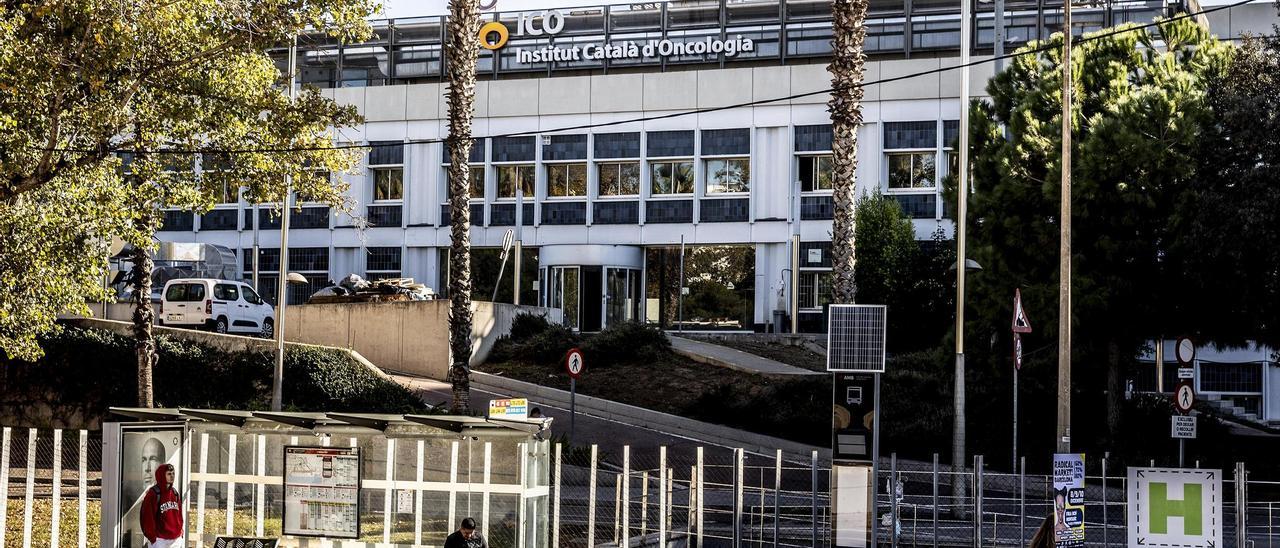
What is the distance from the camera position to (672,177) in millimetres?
52906

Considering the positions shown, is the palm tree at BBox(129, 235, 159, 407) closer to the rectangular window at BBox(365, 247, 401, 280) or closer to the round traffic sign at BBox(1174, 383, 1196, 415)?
the round traffic sign at BBox(1174, 383, 1196, 415)

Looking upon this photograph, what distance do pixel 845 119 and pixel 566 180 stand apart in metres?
28.4

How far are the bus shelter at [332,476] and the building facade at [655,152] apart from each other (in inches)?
1380

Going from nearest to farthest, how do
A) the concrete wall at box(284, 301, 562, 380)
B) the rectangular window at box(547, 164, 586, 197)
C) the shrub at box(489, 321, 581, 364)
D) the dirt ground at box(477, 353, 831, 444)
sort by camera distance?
the dirt ground at box(477, 353, 831, 444) < the concrete wall at box(284, 301, 562, 380) < the shrub at box(489, 321, 581, 364) < the rectangular window at box(547, 164, 586, 197)

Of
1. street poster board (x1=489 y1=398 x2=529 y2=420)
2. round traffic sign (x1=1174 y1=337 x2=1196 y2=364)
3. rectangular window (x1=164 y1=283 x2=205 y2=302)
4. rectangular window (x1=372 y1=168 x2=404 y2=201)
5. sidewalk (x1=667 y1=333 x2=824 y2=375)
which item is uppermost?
rectangular window (x1=372 y1=168 x2=404 y2=201)

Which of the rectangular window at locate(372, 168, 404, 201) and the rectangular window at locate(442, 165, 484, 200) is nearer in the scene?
the rectangular window at locate(442, 165, 484, 200)

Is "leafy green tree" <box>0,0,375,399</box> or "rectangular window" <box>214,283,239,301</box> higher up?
"leafy green tree" <box>0,0,375,399</box>

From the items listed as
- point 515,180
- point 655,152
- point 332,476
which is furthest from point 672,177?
point 332,476

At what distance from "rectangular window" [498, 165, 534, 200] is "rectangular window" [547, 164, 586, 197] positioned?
0.71 meters

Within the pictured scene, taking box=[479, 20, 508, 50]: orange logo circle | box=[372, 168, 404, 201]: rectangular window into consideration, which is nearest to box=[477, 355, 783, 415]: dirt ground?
box=[372, 168, 404, 201]: rectangular window

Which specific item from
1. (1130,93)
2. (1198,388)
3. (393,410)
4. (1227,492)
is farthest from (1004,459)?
(1198,388)

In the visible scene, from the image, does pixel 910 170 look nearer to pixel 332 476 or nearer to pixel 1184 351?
pixel 1184 351

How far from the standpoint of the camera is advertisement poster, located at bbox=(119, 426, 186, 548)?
1573 centimetres

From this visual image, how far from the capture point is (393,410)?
31.2 m
